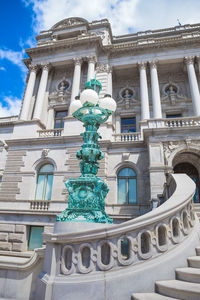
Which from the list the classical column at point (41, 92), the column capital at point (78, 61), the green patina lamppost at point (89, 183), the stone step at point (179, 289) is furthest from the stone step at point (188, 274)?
the column capital at point (78, 61)

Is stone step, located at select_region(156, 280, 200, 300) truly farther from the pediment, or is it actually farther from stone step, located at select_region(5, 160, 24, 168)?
the pediment

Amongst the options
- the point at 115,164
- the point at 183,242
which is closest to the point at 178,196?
the point at 183,242

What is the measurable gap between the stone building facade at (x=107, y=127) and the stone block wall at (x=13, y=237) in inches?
2.4

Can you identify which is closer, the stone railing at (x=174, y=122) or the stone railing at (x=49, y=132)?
the stone railing at (x=174, y=122)

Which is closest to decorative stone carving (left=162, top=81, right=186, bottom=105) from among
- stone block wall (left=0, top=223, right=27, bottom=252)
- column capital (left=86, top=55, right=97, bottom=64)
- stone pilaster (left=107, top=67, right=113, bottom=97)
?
stone pilaster (left=107, top=67, right=113, bottom=97)

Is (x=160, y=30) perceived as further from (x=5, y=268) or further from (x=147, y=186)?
(x=5, y=268)

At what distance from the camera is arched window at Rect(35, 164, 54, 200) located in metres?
14.4

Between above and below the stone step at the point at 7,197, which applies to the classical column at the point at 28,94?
above

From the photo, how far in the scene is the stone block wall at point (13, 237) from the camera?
12.2 m

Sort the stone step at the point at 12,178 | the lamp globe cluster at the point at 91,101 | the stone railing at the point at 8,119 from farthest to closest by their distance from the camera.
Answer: the stone railing at the point at 8,119
the stone step at the point at 12,178
the lamp globe cluster at the point at 91,101

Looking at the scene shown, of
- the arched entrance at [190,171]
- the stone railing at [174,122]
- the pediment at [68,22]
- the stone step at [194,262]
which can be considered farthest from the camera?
the pediment at [68,22]

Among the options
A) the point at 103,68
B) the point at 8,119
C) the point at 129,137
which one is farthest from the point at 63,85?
the point at 129,137

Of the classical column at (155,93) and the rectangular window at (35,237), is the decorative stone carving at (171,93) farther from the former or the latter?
the rectangular window at (35,237)

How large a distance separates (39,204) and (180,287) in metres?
12.0
